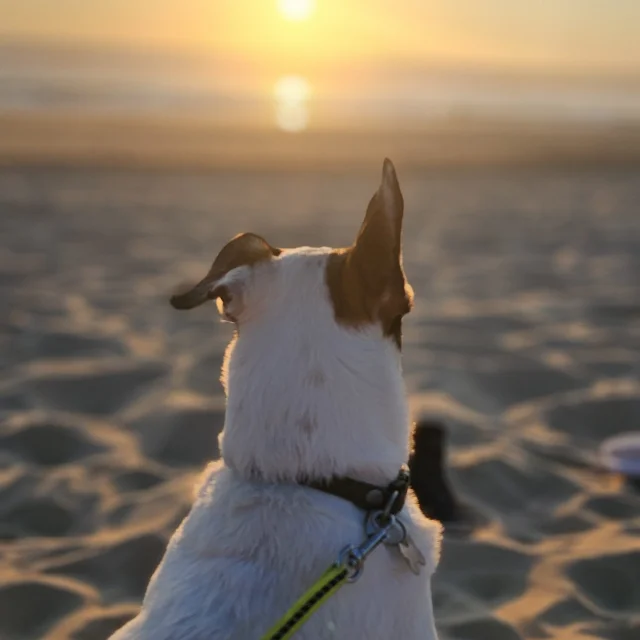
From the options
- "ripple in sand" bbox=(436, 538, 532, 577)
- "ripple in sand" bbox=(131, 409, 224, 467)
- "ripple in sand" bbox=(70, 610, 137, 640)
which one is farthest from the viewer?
"ripple in sand" bbox=(131, 409, 224, 467)

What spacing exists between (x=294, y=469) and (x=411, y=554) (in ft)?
1.20

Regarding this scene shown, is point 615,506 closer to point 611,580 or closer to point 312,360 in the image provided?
point 611,580

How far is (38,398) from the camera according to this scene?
5723 mm

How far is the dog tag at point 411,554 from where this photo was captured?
2389mm

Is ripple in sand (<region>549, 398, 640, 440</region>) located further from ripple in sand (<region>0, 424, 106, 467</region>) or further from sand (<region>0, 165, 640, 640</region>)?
ripple in sand (<region>0, 424, 106, 467</region>)

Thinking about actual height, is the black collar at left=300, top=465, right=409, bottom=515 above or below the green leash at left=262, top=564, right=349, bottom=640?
above

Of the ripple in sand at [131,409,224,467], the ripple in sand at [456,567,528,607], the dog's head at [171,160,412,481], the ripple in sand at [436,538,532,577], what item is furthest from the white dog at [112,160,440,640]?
the ripple in sand at [131,409,224,467]

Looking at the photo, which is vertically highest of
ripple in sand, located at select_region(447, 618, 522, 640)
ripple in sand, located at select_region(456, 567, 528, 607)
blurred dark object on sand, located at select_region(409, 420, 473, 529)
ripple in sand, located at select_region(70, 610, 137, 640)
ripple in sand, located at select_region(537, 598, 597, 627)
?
blurred dark object on sand, located at select_region(409, 420, 473, 529)

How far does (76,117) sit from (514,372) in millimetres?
16701

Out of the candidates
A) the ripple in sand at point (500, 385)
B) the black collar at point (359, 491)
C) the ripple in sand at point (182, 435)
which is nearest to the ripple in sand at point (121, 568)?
the ripple in sand at point (182, 435)

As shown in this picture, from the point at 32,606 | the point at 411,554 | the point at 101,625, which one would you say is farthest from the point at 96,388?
the point at 411,554

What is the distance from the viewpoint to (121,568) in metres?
3.97

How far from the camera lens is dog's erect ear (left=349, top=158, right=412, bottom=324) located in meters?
2.20

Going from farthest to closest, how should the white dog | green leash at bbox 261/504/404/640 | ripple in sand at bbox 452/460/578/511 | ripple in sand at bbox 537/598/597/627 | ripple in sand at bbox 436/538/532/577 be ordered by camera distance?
ripple in sand at bbox 452/460/578/511, ripple in sand at bbox 436/538/532/577, ripple in sand at bbox 537/598/597/627, the white dog, green leash at bbox 261/504/404/640
